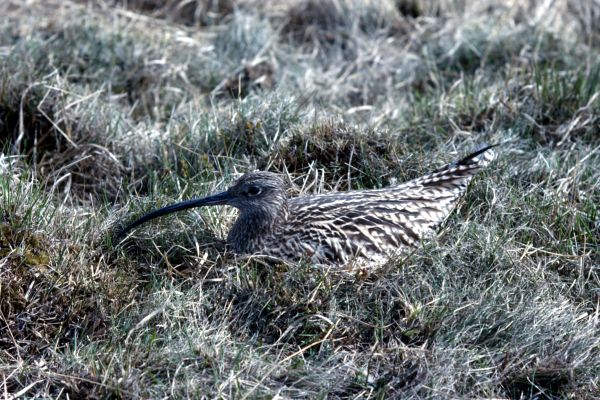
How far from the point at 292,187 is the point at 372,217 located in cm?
67

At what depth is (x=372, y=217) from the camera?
5.29 meters

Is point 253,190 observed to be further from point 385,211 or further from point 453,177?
point 453,177

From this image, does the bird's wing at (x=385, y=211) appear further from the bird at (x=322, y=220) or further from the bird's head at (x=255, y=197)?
the bird's head at (x=255, y=197)

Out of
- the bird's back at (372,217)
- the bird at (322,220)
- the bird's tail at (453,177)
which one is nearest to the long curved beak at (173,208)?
the bird at (322,220)

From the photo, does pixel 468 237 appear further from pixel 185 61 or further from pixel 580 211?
pixel 185 61

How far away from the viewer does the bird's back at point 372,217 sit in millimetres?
5137

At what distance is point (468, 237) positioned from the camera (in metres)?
5.25

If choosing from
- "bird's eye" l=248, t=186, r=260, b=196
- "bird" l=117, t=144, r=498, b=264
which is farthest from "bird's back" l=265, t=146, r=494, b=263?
"bird's eye" l=248, t=186, r=260, b=196

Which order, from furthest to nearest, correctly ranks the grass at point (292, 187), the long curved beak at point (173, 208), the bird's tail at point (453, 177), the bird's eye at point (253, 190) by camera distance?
the bird's tail at point (453, 177)
the bird's eye at point (253, 190)
the long curved beak at point (173, 208)
the grass at point (292, 187)

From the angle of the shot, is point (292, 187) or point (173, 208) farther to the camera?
point (292, 187)

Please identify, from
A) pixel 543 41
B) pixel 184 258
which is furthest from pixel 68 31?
pixel 543 41

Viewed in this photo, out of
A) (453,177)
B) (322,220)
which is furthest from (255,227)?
(453,177)

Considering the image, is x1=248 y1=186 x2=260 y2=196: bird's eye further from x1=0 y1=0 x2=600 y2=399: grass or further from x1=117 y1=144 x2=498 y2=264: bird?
x1=0 y1=0 x2=600 y2=399: grass

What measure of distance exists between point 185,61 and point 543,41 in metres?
2.63
